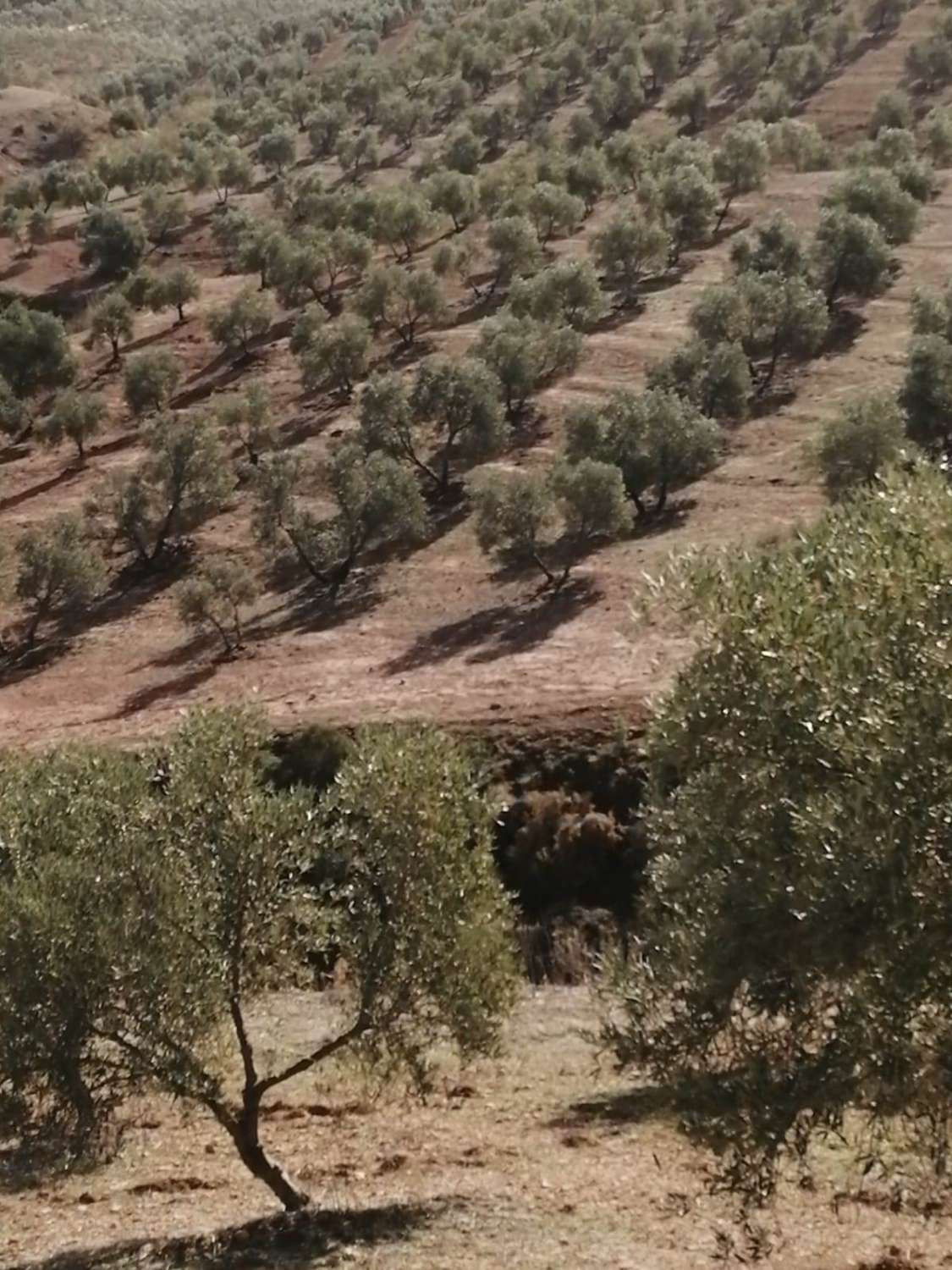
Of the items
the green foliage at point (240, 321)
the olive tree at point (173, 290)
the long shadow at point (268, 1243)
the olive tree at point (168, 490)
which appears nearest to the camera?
the long shadow at point (268, 1243)

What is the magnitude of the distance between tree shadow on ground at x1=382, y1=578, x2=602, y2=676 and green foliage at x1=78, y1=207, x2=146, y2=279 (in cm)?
5503

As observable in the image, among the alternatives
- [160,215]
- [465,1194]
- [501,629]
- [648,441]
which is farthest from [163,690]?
[160,215]

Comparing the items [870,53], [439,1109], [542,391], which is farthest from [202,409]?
[870,53]

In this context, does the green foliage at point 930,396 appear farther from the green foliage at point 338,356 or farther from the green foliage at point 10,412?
the green foliage at point 10,412

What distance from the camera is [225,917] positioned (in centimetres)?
1523

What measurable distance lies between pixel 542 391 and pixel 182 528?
18.2 metres

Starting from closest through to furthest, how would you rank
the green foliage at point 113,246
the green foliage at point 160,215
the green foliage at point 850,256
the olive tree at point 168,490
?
1. the olive tree at point 168,490
2. the green foliage at point 850,256
3. the green foliage at point 113,246
4. the green foliage at point 160,215

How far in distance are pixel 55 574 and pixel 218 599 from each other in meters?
7.68

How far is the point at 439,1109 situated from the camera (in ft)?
70.4

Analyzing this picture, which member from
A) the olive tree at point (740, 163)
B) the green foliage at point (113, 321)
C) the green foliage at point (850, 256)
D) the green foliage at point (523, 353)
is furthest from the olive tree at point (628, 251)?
the green foliage at point (113, 321)

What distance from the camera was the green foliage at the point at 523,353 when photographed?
58062 mm

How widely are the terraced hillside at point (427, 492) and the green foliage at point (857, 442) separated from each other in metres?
2.08

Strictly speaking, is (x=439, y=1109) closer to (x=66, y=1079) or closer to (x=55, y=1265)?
(x=55, y=1265)

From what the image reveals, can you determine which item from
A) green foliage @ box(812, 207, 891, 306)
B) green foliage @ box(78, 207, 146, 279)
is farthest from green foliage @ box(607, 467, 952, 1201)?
green foliage @ box(78, 207, 146, 279)
